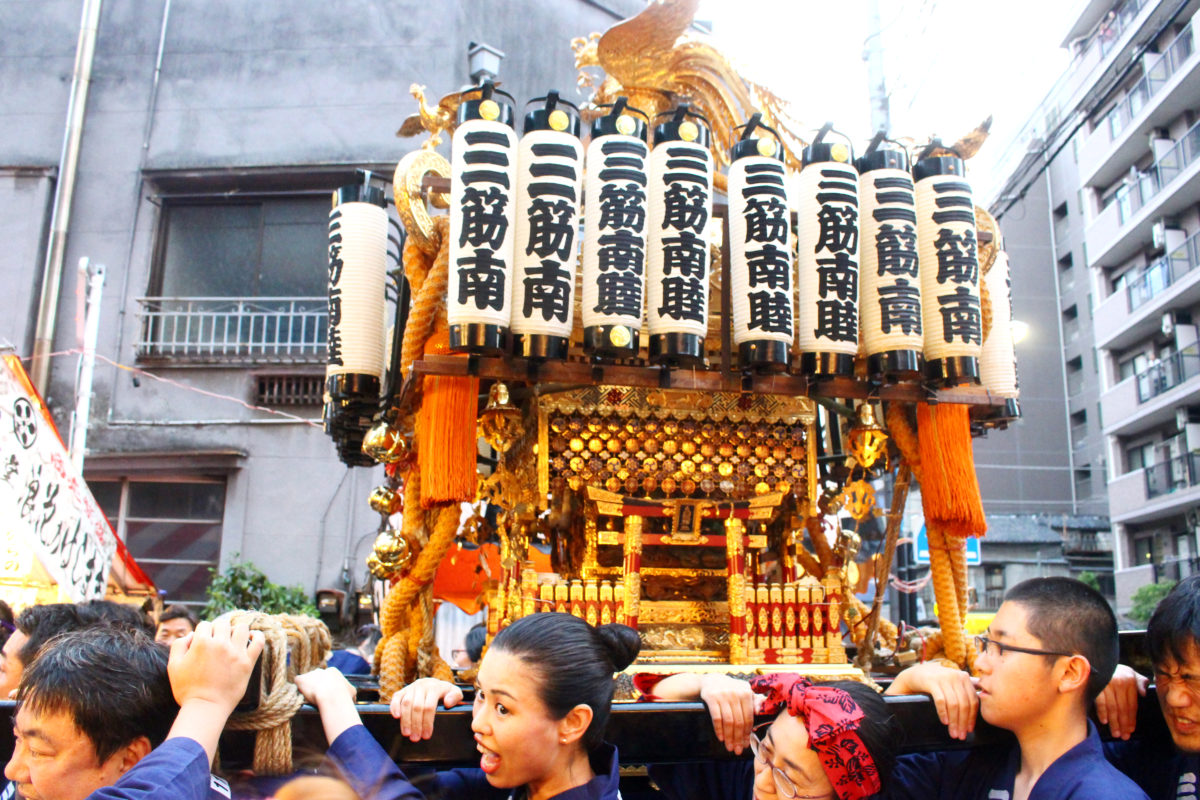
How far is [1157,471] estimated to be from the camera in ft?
74.3

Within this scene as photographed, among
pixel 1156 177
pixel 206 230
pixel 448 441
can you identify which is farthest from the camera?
pixel 1156 177

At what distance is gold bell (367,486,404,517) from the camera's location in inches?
214

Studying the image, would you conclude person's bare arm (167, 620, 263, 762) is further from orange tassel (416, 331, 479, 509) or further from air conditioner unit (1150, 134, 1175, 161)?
air conditioner unit (1150, 134, 1175, 161)

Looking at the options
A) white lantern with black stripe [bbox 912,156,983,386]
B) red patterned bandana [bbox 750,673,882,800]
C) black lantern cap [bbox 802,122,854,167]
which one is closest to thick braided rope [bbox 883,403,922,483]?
white lantern with black stripe [bbox 912,156,983,386]

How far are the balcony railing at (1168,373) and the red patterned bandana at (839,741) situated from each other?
2293cm

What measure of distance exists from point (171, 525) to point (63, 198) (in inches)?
203

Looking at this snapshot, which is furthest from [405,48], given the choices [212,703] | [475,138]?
[212,703]

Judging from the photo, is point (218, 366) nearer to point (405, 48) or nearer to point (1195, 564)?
point (405, 48)

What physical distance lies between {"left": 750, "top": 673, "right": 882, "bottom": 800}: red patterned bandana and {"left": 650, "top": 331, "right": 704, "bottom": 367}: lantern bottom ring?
2.00m

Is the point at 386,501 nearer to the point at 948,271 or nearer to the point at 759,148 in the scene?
the point at 759,148

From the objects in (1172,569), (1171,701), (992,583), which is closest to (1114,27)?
(1172,569)

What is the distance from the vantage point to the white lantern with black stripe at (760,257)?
406 centimetres

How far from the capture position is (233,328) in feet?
44.7

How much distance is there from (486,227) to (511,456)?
2.32 metres
